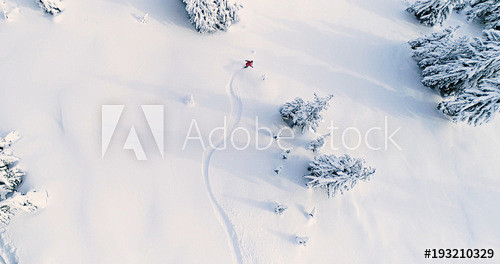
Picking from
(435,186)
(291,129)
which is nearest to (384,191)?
(435,186)

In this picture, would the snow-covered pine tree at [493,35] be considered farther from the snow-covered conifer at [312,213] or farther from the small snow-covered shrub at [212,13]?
the small snow-covered shrub at [212,13]

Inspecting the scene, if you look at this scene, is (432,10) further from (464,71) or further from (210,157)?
(210,157)

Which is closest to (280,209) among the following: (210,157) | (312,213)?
(312,213)

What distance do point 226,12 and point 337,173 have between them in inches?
397

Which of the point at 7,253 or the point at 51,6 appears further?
the point at 51,6

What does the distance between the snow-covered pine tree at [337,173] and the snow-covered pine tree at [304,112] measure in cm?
171

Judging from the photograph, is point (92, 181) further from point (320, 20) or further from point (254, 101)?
point (320, 20)

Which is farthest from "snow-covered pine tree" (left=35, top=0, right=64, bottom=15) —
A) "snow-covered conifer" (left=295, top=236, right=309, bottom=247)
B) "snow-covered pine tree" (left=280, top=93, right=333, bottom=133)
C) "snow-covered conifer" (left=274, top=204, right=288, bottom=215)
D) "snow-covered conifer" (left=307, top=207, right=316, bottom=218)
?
"snow-covered conifer" (left=295, top=236, right=309, bottom=247)

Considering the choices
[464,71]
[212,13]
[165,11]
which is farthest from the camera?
[165,11]

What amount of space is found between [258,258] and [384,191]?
6857 mm

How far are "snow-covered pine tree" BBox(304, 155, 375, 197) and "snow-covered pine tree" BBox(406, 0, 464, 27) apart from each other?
39.9ft

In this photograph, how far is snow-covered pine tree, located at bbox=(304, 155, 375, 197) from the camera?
10828 millimetres

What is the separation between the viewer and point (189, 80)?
1413 centimetres

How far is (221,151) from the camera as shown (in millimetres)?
12859
